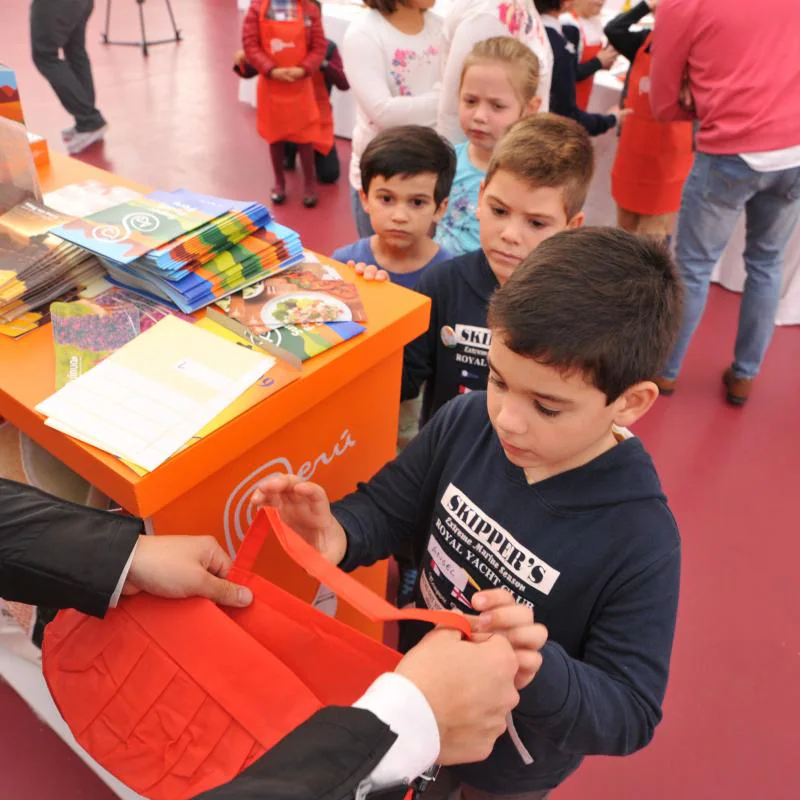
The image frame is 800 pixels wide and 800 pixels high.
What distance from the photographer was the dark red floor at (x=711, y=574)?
5.48ft

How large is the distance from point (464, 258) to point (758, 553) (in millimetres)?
1495

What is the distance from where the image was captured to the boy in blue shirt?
180 cm

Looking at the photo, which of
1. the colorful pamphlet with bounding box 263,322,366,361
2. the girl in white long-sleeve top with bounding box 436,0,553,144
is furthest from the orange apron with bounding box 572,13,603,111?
the colorful pamphlet with bounding box 263,322,366,361

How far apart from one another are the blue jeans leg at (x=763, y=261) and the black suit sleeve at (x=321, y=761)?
2.45 meters

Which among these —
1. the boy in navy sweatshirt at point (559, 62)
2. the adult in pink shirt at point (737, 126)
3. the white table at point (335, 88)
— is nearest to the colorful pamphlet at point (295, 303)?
the adult in pink shirt at point (737, 126)

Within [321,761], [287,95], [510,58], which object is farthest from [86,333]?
[287,95]

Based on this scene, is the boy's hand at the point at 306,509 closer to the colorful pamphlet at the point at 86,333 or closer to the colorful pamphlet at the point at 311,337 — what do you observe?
the colorful pamphlet at the point at 311,337

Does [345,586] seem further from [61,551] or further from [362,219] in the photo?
[362,219]

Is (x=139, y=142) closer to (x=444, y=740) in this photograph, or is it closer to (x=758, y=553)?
(x=758, y=553)

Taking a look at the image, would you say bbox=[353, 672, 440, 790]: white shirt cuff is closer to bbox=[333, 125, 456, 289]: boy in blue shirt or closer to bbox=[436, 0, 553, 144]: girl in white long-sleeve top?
bbox=[333, 125, 456, 289]: boy in blue shirt

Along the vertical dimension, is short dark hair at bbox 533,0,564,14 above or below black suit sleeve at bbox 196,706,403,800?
above

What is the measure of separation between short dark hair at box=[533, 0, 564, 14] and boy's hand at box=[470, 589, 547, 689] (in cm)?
242

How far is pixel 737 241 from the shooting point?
3.51 metres

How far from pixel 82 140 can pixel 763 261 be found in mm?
4234
